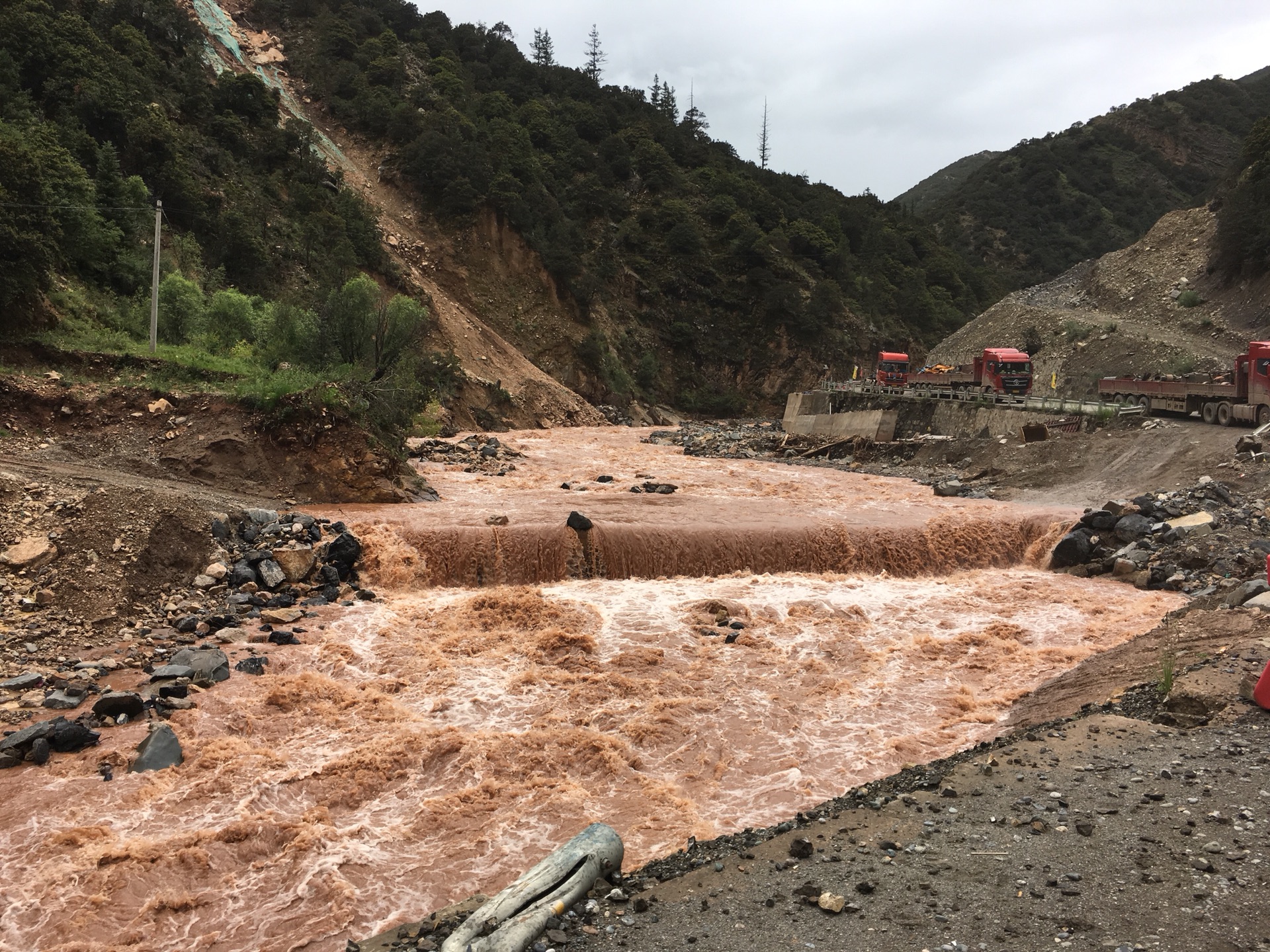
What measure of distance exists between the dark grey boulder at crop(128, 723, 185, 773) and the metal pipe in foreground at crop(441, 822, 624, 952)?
16.8 feet

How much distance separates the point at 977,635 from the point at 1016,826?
25.7ft

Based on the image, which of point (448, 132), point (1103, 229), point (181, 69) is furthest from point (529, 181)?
point (1103, 229)

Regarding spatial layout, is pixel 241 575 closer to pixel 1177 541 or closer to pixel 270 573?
pixel 270 573

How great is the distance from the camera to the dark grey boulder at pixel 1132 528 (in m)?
17.5

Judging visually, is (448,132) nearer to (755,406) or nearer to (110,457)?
(755,406)

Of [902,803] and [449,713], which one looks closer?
[902,803]

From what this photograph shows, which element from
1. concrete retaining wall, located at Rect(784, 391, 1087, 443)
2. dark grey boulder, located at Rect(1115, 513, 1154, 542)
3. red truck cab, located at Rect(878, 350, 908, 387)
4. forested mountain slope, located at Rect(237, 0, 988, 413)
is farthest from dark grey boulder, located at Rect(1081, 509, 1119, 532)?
forested mountain slope, located at Rect(237, 0, 988, 413)

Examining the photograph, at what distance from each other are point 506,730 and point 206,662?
451cm

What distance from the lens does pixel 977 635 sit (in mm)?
13539

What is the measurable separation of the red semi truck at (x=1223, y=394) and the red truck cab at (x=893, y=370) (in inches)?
553

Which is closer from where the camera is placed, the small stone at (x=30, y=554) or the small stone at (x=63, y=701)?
the small stone at (x=63, y=701)

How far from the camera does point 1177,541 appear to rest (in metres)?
16.6

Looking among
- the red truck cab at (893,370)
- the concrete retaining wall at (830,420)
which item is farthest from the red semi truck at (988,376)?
the concrete retaining wall at (830,420)

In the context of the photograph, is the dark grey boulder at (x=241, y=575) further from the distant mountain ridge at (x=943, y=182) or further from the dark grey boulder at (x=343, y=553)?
the distant mountain ridge at (x=943, y=182)
